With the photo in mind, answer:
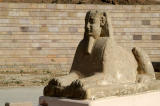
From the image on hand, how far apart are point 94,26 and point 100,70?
0.80 m

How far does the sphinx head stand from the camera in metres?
7.21

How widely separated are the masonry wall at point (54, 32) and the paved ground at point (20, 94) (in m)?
6.08

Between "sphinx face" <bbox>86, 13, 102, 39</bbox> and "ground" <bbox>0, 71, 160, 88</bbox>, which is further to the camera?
"ground" <bbox>0, 71, 160, 88</bbox>

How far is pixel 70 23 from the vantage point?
2017 centimetres


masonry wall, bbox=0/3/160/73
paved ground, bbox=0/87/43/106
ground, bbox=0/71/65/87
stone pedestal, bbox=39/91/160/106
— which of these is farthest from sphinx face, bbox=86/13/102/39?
masonry wall, bbox=0/3/160/73

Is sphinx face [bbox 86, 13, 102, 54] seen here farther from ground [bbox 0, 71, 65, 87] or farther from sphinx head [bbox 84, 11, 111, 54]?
ground [bbox 0, 71, 65, 87]

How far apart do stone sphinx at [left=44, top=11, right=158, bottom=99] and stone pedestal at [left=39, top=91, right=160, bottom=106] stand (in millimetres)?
97

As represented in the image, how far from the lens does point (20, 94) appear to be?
473 inches

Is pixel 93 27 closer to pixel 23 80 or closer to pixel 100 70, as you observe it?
pixel 100 70

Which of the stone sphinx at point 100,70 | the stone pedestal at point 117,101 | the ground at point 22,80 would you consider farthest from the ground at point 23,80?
the stone pedestal at point 117,101

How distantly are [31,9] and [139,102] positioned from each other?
13721mm

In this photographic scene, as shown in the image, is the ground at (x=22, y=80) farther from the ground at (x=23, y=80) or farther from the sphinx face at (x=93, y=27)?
the sphinx face at (x=93, y=27)

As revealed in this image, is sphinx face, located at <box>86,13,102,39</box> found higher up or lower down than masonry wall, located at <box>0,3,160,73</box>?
higher up

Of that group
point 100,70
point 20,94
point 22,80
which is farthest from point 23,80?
point 100,70
